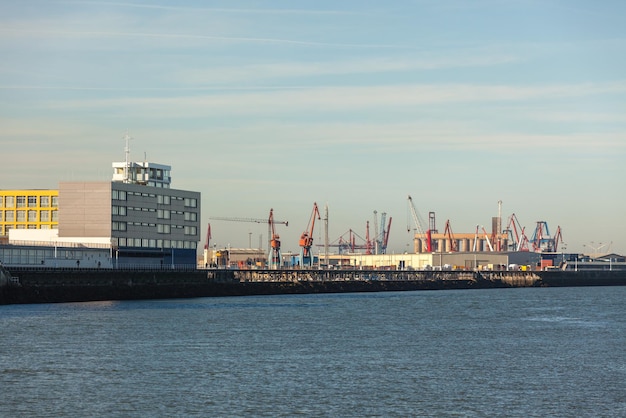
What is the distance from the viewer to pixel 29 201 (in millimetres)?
→ 186500

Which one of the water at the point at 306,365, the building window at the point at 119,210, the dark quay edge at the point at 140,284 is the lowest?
the water at the point at 306,365

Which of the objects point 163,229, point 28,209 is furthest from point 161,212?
point 28,209

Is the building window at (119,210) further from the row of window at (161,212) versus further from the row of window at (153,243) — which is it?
the row of window at (153,243)

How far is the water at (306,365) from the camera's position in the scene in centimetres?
5019

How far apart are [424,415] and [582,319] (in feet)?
222

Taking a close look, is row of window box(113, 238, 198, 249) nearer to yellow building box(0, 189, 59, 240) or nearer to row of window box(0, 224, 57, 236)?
yellow building box(0, 189, 59, 240)

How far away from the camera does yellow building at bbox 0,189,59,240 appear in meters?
183

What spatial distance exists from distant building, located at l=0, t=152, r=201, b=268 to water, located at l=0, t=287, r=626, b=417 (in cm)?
5457

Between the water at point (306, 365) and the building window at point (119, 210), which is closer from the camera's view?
the water at point (306, 365)

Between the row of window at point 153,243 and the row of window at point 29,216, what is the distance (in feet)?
62.3

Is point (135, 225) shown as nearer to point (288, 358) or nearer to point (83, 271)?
point (83, 271)

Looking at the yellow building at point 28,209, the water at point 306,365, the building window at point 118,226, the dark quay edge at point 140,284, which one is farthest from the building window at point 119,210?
the water at point 306,365

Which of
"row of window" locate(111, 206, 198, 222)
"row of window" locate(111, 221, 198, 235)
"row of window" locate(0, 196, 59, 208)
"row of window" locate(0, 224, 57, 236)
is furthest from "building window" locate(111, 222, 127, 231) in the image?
"row of window" locate(0, 224, 57, 236)

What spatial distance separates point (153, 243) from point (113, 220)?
10509mm
